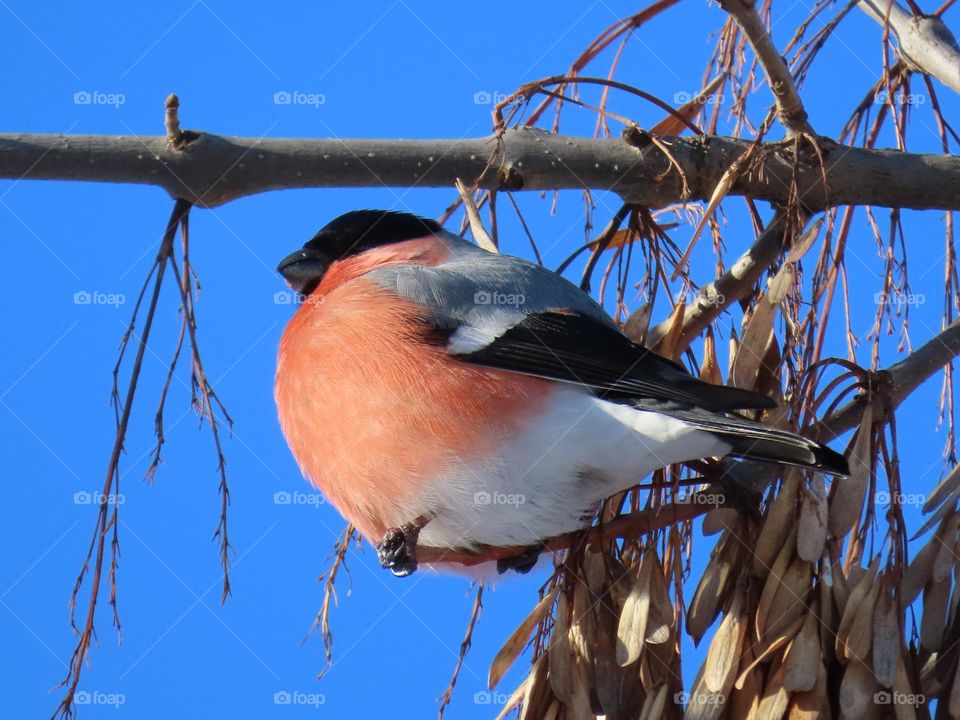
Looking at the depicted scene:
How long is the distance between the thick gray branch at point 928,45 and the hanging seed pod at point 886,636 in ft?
3.41

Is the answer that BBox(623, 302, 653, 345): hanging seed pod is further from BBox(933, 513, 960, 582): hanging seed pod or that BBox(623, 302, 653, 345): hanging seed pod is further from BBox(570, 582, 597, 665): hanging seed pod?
BBox(933, 513, 960, 582): hanging seed pod

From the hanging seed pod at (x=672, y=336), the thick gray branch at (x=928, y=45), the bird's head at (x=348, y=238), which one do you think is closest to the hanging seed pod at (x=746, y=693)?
the hanging seed pod at (x=672, y=336)

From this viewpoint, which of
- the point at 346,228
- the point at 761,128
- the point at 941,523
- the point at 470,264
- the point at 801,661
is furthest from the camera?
the point at 346,228

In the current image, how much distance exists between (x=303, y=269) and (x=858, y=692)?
1.10 meters

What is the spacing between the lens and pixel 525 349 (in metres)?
1.69

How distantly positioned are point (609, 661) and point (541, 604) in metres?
0.15

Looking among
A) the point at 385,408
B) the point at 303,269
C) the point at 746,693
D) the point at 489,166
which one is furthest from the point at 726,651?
the point at 303,269

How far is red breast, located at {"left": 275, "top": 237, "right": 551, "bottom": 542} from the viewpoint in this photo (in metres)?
1.63

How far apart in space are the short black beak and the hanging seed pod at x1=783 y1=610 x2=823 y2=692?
99 cm

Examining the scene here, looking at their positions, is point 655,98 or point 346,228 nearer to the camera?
point 655,98

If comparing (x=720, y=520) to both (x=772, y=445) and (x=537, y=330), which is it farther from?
(x=537, y=330)

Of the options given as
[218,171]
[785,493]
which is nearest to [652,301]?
[785,493]

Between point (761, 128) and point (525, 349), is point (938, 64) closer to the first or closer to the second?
point (761, 128)

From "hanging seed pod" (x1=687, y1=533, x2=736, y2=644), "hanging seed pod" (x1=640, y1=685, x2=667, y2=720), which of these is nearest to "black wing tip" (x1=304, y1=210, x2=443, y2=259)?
"hanging seed pod" (x1=687, y1=533, x2=736, y2=644)
